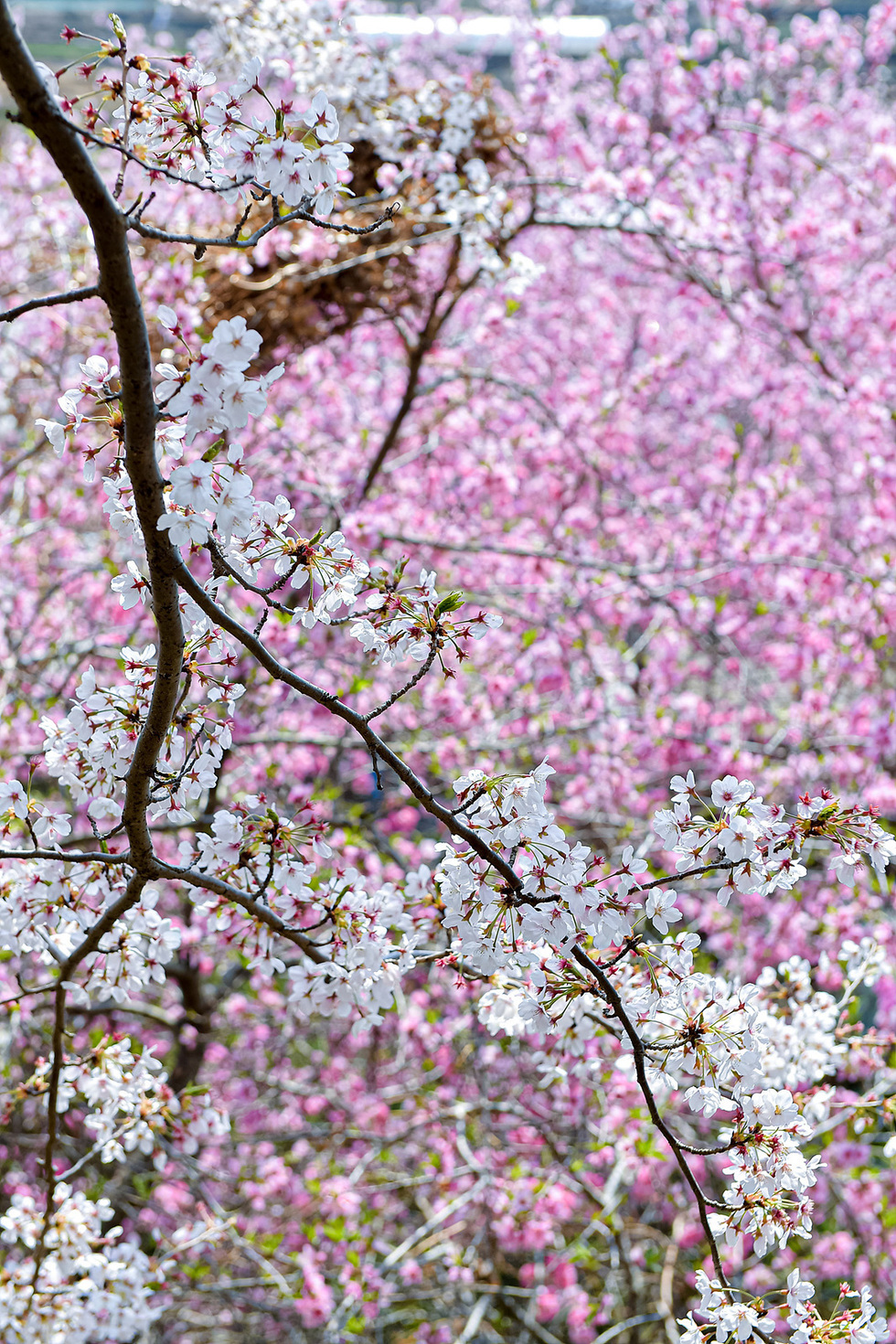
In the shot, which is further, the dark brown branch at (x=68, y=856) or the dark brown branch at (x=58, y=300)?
the dark brown branch at (x=68, y=856)

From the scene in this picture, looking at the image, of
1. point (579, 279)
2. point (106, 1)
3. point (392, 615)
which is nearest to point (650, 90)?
point (579, 279)

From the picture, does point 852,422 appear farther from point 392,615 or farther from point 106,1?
point 106,1

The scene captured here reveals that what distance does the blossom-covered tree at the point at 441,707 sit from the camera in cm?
153

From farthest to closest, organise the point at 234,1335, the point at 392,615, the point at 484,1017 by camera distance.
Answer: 1. the point at 234,1335
2. the point at 484,1017
3. the point at 392,615

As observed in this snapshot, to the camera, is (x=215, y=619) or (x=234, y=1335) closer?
(x=215, y=619)

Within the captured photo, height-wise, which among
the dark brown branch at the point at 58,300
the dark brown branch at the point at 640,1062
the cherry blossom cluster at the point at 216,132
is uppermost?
the cherry blossom cluster at the point at 216,132

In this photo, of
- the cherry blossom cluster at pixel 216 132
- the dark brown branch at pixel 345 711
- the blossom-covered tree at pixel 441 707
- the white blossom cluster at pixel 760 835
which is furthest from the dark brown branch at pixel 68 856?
the cherry blossom cluster at pixel 216 132

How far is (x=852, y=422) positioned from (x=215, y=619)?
6.16 meters

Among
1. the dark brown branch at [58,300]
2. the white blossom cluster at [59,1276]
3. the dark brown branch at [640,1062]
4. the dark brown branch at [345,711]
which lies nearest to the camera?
the dark brown branch at [58,300]

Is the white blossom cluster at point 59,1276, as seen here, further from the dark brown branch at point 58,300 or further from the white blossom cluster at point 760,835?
the dark brown branch at point 58,300

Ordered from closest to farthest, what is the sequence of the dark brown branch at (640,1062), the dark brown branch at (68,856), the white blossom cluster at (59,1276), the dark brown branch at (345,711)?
1. the dark brown branch at (345,711)
2. the dark brown branch at (640,1062)
3. the dark brown branch at (68,856)
4. the white blossom cluster at (59,1276)

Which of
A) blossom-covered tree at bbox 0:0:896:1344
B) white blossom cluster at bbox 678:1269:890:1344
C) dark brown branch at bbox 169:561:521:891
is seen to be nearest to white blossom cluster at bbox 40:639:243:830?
blossom-covered tree at bbox 0:0:896:1344

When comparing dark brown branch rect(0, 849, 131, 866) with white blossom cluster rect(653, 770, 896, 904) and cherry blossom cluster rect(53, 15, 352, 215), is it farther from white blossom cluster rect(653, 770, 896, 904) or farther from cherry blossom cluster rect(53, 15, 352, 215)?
cherry blossom cluster rect(53, 15, 352, 215)

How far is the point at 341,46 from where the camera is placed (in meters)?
3.71
